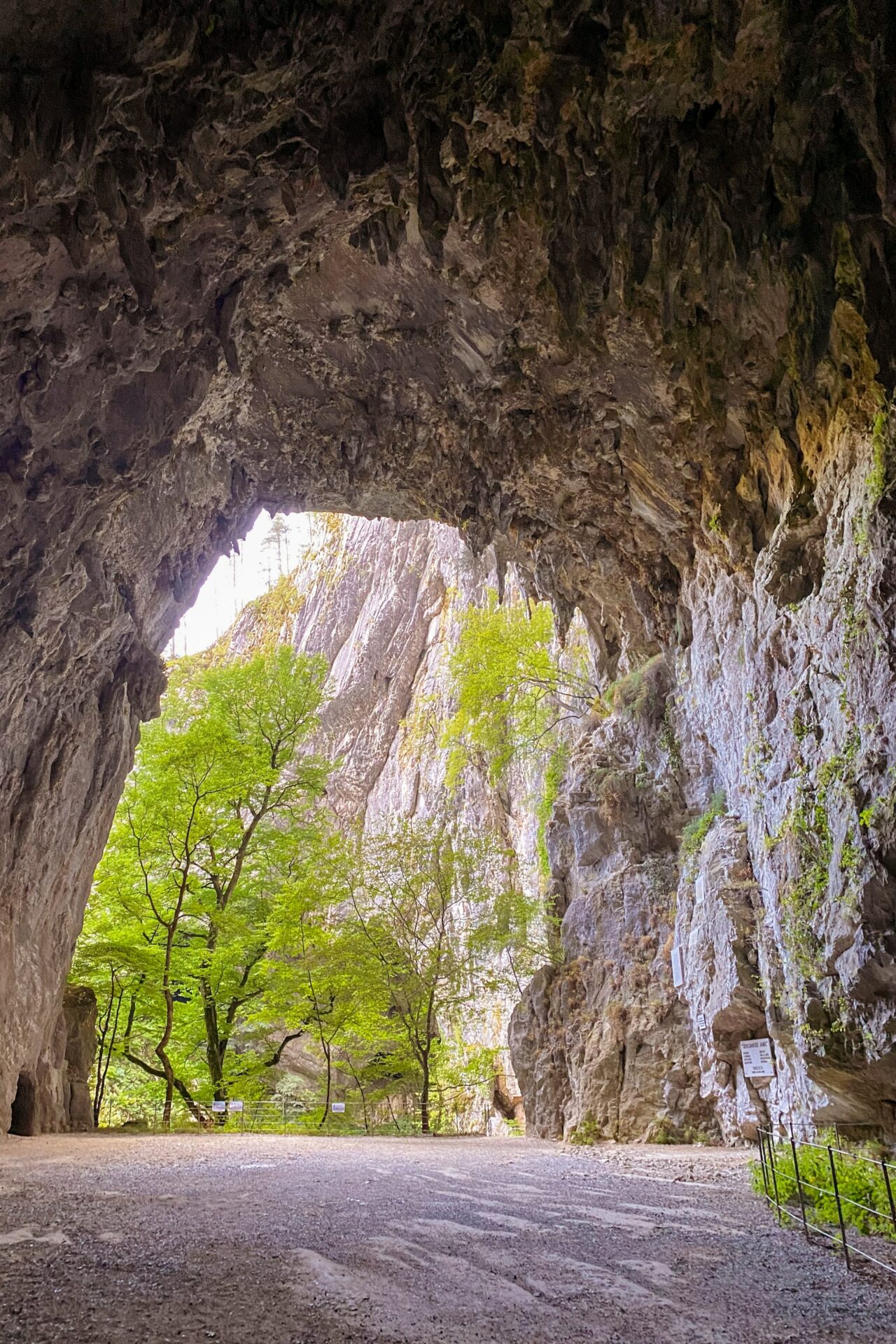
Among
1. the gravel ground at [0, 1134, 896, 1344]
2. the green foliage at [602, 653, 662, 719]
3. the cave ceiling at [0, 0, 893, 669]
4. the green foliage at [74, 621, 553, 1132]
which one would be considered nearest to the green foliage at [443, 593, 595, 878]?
the green foliage at [74, 621, 553, 1132]

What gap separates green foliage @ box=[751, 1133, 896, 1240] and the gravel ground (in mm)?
341

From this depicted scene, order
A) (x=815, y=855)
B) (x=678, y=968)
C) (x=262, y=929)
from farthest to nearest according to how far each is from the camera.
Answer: (x=262, y=929)
(x=678, y=968)
(x=815, y=855)

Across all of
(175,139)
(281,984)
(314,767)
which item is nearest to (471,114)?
(175,139)

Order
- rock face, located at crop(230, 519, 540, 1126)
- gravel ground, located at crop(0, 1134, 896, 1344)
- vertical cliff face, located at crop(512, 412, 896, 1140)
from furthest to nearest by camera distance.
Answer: rock face, located at crop(230, 519, 540, 1126) < vertical cliff face, located at crop(512, 412, 896, 1140) < gravel ground, located at crop(0, 1134, 896, 1344)

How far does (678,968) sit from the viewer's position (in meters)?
14.4

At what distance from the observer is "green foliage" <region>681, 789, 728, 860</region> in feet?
49.4

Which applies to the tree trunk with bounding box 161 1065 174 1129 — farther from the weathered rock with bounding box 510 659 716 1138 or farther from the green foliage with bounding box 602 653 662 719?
the green foliage with bounding box 602 653 662 719

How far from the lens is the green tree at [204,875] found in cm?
1748

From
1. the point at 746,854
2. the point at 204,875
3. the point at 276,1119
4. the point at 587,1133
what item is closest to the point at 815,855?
the point at 746,854

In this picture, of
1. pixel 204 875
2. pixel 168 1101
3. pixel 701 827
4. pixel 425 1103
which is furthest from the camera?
pixel 204 875

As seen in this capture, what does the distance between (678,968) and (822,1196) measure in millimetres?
8036

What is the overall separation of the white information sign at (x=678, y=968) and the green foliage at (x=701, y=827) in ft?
5.60

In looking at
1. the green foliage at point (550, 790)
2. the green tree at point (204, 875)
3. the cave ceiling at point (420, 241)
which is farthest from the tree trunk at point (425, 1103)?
the cave ceiling at point (420, 241)

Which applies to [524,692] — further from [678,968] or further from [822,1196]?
[822,1196]
